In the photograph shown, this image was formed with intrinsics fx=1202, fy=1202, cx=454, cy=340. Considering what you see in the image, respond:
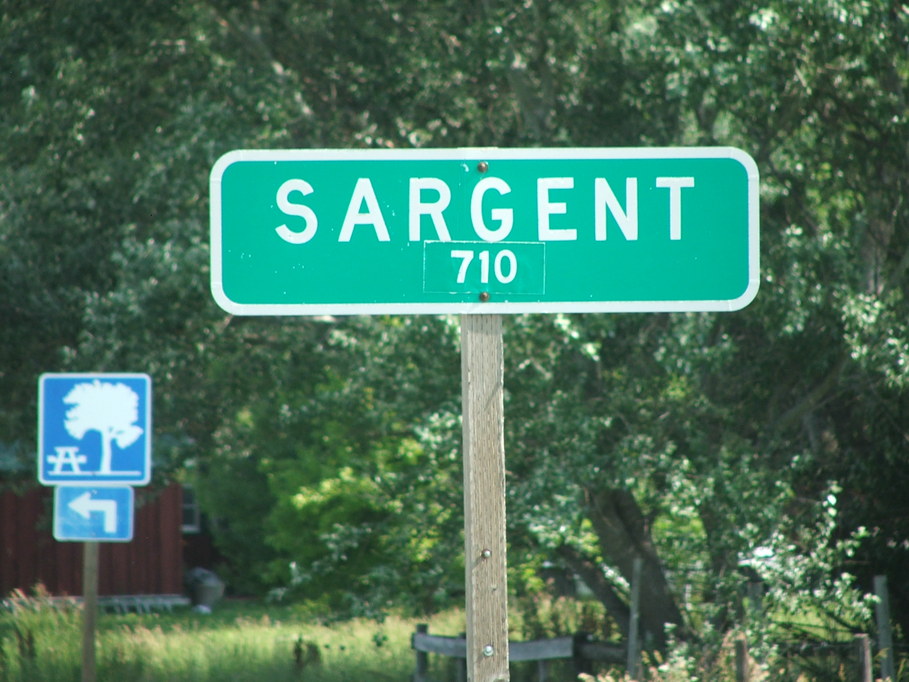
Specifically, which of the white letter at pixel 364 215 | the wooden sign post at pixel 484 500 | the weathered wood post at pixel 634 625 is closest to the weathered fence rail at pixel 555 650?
the weathered wood post at pixel 634 625

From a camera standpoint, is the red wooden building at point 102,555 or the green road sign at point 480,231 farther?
the red wooden building at point 102,555

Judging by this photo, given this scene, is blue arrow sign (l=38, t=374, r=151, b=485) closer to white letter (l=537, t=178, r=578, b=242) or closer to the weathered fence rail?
the weathered fence rail

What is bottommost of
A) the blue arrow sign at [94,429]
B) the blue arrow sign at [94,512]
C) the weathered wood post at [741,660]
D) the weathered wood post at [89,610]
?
the weathered wood post at [741,660]

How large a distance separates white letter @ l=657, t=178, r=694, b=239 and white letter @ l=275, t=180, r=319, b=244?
866 mm

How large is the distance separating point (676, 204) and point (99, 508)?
6160mm

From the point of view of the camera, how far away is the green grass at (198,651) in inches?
437

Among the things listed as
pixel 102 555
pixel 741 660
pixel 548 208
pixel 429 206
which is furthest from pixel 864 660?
pixel 102 555

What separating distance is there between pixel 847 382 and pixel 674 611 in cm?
302

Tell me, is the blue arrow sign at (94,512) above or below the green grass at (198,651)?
above

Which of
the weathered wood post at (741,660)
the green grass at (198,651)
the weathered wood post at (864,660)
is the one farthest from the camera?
the green grass at (198,651)

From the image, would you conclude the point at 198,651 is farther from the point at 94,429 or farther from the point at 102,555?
the point at 102,555

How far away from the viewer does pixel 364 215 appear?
2.89 metres

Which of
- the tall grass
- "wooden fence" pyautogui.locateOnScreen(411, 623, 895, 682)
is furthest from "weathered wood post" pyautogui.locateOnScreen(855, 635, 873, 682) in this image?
the tall grass

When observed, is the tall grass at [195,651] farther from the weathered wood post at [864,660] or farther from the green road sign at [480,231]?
the green road sign at [480,231]
